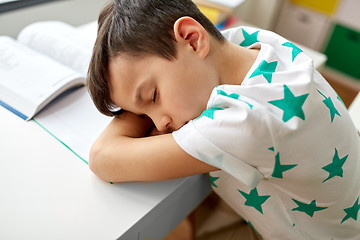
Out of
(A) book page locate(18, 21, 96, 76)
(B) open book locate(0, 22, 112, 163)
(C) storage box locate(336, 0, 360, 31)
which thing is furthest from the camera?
(C) storage box locate(336, 0, 360, 31)

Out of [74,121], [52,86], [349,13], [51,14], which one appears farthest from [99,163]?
[349,13]

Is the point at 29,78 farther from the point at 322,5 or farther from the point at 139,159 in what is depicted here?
the point at 322,5

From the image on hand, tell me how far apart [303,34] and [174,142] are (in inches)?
76.3

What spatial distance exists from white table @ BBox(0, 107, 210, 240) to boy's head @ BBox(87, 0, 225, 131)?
0.16 m

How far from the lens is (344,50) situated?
205cm

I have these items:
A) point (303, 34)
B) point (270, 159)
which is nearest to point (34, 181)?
point (270, 159)

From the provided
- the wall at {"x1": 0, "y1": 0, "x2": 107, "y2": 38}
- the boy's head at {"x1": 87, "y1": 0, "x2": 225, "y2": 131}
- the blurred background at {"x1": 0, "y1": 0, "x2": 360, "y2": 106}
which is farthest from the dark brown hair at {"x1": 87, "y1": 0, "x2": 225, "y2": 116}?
the blurred background at {"x1": 0, "y1": 0, "x2": 360, "y2": 106}

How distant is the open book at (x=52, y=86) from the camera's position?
70cm

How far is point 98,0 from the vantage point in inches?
60.1

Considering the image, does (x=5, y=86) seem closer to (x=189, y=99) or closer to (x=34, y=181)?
(x=34, y=181)

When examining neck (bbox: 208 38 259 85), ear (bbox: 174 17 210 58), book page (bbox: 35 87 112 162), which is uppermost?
ear (bbox: 174 17 210 58)

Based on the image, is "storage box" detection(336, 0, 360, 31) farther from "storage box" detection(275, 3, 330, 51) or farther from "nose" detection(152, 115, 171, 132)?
"nose" detection(152, 115, 171, 132)

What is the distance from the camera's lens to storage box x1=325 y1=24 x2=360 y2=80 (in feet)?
6.49

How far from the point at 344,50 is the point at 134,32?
1914 mm
